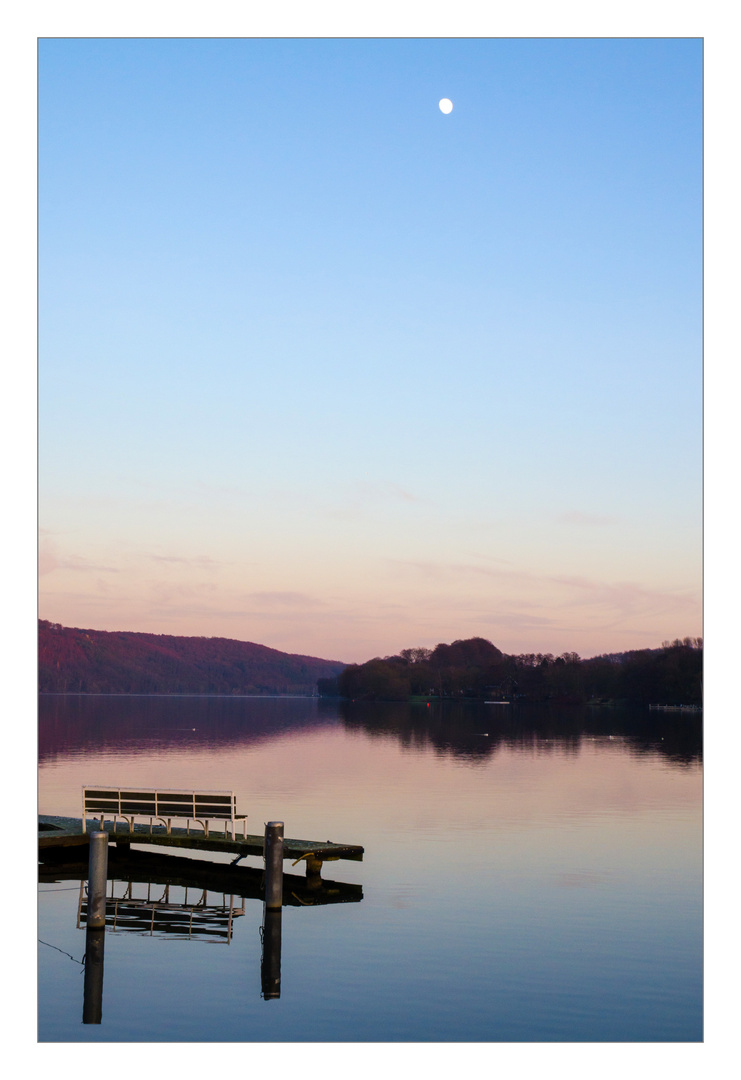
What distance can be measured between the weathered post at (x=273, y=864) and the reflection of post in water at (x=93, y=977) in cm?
370

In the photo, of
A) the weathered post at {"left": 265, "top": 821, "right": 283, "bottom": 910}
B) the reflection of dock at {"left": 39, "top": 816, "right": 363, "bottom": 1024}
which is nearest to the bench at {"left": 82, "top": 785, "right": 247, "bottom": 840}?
the reflection of dock at {"left": 39, "top": 816, "right": 363, "bottom": 1024}

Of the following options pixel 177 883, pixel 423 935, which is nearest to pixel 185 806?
pixel 177 883

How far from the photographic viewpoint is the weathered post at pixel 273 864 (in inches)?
970

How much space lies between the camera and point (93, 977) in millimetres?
21484

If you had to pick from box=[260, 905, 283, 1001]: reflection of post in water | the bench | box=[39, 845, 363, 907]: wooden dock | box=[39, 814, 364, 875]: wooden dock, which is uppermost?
the bench

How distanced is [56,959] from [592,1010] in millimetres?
11110

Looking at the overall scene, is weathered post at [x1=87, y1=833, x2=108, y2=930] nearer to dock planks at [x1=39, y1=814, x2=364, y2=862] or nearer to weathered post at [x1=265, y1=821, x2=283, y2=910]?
weathered post at [x1=265, y1=821, x2=283, y2=910]

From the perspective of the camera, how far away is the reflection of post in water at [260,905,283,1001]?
20642 mm

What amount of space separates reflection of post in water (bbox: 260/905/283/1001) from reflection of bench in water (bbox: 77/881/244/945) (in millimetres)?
995

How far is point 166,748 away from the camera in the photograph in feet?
324

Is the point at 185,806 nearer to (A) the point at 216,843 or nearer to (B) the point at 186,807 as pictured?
(B) the point at 186,807

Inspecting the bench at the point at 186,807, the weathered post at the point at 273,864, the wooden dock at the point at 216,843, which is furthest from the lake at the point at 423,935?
the bench at the point at 186,807
